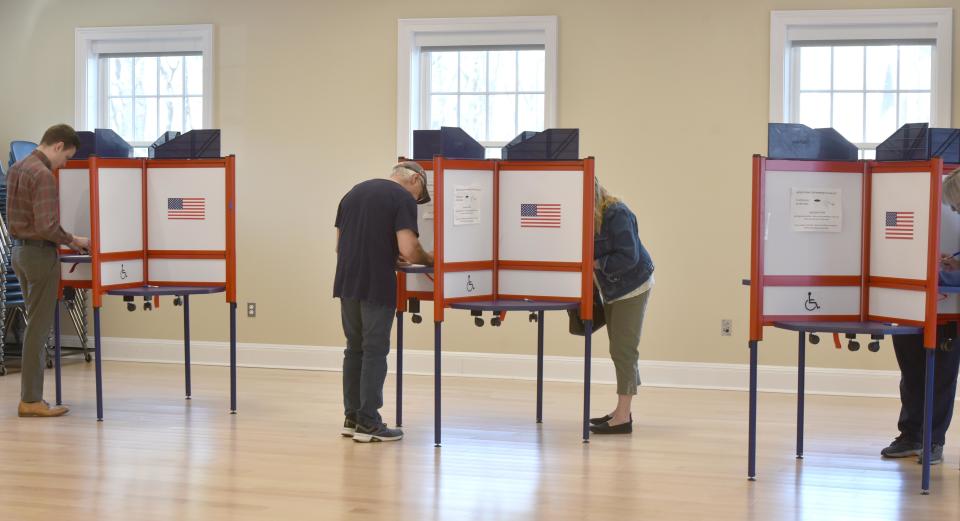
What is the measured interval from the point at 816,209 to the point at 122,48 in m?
5.63

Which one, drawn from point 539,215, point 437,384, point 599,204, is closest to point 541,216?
point 539,215

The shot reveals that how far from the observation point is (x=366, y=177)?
25.4 feet

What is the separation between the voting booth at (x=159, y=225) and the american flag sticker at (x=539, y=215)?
168 cm

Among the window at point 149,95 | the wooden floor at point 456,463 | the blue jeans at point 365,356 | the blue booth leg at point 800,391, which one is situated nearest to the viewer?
the wooden floor at point 456,463

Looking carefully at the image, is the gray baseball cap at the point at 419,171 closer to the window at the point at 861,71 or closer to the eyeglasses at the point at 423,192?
the eyeglasses at the point at 423,192

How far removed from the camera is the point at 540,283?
214 inches

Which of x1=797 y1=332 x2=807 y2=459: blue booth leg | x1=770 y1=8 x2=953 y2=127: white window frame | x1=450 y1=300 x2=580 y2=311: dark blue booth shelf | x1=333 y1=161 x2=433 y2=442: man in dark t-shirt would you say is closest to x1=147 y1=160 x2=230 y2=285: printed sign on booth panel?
x1=333 y1=161 x2=433 y2=442: man in dark t-shirt

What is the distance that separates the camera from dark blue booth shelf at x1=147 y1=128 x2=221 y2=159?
240 inches

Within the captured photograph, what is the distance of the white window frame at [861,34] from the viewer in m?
6.86

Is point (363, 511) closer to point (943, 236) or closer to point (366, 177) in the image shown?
point (943, 236)

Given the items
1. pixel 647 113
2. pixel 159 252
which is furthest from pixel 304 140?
pixel 647 113

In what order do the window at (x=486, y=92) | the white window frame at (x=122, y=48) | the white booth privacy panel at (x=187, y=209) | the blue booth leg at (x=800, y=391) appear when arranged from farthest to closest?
the white window frame at (x=122, y=48), the window at (x=486, y=92), the white booth privacy panel at (x=187, y=209), the blue booth leg at (x=800, y=391)

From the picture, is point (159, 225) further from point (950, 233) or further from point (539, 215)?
point (950, 233)

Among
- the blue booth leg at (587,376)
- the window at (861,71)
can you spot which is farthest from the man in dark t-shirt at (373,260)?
the window at (861,71)
